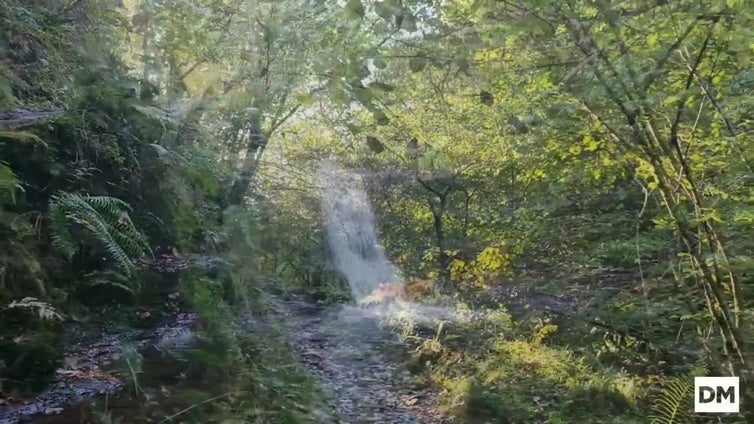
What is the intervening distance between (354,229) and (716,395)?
2901 mm

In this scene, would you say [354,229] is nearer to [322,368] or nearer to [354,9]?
[322,368]

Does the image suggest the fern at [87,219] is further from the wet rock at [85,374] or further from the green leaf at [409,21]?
the green leaf at [409,21]

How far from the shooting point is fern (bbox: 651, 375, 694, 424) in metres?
2.15

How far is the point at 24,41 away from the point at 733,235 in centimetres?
330

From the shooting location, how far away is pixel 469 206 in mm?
3594

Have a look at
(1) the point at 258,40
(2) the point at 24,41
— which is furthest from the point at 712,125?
(2) the point at 24,41

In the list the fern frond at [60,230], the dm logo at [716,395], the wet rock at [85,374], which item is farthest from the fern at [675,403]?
the fern frond at [60,230]

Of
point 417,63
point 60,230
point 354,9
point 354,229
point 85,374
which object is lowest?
point 85,374

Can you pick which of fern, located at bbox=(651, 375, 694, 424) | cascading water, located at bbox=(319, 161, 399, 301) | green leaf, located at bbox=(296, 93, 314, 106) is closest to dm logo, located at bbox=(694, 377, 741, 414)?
fern, located at bbox=(651, 375, 694, 424)

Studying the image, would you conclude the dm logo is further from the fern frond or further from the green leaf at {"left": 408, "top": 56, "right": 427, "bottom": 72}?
the fern frond

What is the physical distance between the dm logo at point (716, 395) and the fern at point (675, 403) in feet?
0.12

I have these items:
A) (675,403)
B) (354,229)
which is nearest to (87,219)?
(675,403)

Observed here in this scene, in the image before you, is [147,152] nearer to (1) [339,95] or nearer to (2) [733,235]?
(1) [339,95]

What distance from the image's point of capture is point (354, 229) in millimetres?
4578
